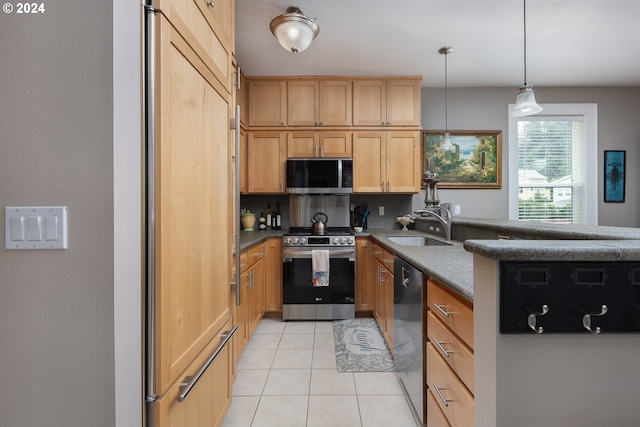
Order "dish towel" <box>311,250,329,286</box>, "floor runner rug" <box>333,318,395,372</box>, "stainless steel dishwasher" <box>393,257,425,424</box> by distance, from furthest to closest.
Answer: "dish towel" <box>311,250,329,286</box>
"floor runner rug" <box>333,318,395,372</box>
"stainless steel dishwasher" <box>393,257,425,424</box>

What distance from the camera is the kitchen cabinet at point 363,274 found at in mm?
3205

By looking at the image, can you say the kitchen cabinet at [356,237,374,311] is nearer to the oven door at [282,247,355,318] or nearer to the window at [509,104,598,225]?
the oven door at [282,247,355,318]

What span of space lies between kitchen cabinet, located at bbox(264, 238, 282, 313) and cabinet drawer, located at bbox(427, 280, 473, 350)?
2.01 m

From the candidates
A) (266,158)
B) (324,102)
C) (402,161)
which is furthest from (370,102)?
(266,158)

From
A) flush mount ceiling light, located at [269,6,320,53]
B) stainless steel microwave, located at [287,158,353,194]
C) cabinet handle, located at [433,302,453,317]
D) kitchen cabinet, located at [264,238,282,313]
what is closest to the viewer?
cabinet handle, located at [433,302,453,317]

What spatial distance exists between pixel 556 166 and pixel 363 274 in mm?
2899

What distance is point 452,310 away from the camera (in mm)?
1133

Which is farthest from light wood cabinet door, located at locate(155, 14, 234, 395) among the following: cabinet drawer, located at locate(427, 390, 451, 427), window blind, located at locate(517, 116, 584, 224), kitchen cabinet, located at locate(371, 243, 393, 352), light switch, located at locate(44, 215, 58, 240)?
window blind, located at locate(517, 116, 584, 224)

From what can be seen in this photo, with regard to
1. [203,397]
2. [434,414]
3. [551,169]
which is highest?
[551,169]

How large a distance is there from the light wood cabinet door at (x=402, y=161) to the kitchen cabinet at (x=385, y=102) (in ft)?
0.48

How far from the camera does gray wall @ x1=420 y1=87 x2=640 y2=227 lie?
383cm

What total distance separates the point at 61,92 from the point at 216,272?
81 cm

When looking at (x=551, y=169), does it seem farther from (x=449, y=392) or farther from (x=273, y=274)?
(x=449, y=392)

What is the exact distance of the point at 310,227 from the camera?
143 inches
